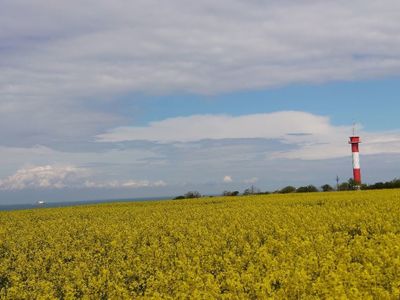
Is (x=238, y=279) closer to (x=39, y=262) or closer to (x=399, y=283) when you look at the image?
(x=399, y=283)

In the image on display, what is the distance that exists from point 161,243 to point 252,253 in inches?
175

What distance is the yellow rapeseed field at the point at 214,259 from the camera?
30.3ft

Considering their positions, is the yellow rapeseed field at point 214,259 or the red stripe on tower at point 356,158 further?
the red stripe on tower at point 356,158

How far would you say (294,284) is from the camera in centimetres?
908

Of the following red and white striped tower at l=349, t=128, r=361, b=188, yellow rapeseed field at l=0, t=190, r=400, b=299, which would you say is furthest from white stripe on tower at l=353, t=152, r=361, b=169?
yellow rapeseed field at l=0, t=190, r=400, b=299

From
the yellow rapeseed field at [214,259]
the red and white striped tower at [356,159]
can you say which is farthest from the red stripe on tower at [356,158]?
the yellow rapeseed field at [214,259]

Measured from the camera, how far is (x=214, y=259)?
13.8 meters

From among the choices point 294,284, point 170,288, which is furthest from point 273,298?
point 170,288

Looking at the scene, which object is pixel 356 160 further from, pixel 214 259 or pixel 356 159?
pixel 214 259

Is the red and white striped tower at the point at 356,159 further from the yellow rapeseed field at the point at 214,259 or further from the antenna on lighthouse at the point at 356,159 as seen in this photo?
the yellow rapeseed field at the point at 214,259

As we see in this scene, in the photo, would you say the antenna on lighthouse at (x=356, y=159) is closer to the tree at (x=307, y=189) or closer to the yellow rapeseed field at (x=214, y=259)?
the tree at (x=307, y=189)

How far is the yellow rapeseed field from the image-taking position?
9.23 metres

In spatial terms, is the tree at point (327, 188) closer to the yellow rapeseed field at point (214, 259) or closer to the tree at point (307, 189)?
the tree at point (307, 189)

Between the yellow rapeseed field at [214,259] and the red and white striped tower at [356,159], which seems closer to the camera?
the yellow rapeseed field at [214,259]
